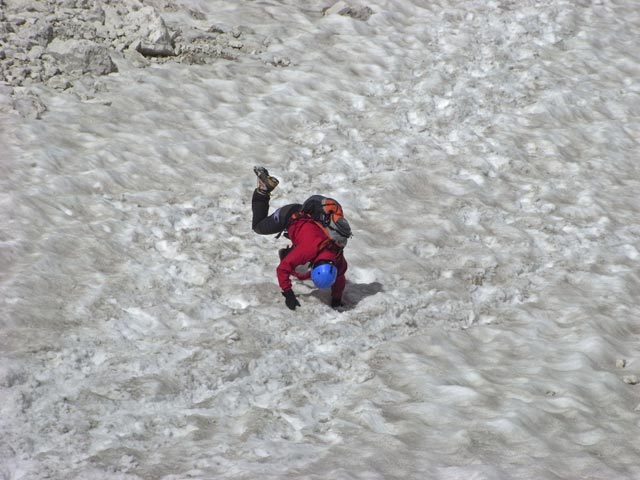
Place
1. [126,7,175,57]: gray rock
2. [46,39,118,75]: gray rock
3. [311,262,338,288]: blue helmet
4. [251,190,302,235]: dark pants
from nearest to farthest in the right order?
[311,262,338,288]: blue helmet, [251,190,302,235]: dark pants, [46,39,118,75]: gray rock, [126,7,175,57]: gray rock

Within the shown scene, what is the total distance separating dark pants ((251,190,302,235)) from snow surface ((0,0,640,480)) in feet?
2.15

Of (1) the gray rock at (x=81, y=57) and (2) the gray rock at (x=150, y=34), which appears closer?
(1) the gray rock at (x=81, y=57)

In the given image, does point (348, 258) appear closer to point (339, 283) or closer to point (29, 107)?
point (339, 283)

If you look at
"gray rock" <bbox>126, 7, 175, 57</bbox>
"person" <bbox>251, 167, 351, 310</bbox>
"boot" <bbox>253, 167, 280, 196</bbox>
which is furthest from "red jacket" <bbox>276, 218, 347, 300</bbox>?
"gray rock" <bbox>126, 7, 175, 57</bbox>

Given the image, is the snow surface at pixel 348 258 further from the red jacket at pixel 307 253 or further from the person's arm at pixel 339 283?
the red jacket at pixel 307 253

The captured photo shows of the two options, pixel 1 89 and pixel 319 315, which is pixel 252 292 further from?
pixel 1 89

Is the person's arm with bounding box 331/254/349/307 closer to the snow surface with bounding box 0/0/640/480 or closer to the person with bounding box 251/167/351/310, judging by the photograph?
the person with bounding box 251/167/351/310

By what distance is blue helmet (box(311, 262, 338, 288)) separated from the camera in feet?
28.6

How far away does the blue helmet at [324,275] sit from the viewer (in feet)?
28.6

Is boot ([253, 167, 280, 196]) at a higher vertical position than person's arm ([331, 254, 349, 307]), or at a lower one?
higher

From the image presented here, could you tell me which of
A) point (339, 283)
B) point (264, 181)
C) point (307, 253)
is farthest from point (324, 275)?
point (264, 181)

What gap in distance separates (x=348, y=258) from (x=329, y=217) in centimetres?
168

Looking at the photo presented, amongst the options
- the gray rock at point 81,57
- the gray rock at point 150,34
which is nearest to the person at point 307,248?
the gray rock at point 81,57

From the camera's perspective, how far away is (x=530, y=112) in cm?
1497
